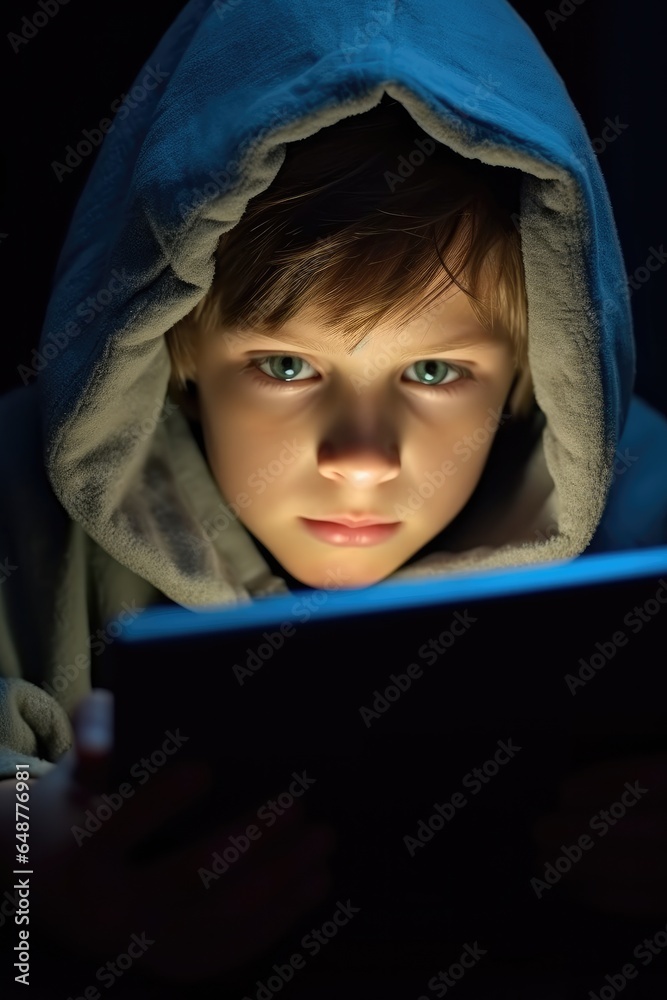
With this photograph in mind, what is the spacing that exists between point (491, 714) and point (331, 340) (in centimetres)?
30

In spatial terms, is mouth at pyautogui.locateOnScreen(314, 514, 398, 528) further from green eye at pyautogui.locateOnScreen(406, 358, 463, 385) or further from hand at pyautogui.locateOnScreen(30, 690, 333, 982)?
hand at pyautogui.locateOnScreen(30, 690, 333, 982)

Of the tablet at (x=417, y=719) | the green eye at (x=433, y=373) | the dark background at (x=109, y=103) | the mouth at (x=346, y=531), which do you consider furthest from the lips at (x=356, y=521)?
the dark background at (x=109, y=103)

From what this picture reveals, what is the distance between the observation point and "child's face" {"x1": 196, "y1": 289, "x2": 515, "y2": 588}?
77 cm

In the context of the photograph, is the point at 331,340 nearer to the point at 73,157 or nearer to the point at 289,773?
the point at 289,773

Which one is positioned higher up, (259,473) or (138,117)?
(138,117)

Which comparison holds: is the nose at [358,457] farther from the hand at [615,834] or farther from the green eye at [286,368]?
the hand at [615,834]

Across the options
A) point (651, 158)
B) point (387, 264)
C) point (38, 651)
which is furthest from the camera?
point (651, 158)

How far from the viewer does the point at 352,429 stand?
770 millimetres

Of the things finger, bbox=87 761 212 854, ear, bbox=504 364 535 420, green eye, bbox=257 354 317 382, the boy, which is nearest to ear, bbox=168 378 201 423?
the boy

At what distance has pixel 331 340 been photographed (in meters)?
0.76

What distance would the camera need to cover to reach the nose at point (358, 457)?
0.76 meters

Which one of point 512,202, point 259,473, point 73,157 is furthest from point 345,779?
point 73,157

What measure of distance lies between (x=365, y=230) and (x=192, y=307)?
5.2 inches

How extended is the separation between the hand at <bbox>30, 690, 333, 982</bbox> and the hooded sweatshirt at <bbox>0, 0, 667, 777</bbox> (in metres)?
0.10
